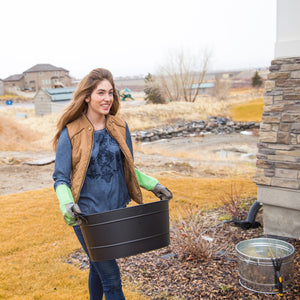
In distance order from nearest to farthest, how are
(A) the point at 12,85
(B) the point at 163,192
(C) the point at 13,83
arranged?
(B) the point at 163,192, (A) the point at 12,85, (C) the point at 13,83

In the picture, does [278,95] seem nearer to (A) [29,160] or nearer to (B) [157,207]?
(B) [157,207]

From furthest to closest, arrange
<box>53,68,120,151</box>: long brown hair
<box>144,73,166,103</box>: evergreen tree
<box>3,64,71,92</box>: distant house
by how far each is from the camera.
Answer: <box>3,64,71,92</box>: distant house, <box>144,73,166,103</box>: evergreen tree, <box>53,68,120,151</box>: long brown hair

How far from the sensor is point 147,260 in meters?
4.07

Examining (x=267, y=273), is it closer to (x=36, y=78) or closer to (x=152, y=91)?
(x=152, y=91)

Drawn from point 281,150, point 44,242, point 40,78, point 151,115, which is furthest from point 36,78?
point 281,150

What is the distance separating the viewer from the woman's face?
8.02 ft

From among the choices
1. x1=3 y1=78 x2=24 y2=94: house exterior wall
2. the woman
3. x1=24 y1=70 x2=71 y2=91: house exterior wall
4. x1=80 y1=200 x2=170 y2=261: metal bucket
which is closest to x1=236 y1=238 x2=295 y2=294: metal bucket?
the woman

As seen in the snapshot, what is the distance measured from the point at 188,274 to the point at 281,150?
1687mm

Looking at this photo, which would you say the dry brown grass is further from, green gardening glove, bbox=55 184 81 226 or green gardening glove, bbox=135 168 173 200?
green gardening glove, bbox=55 184 81 226

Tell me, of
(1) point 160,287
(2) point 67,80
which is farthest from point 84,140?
(2) point 67,80

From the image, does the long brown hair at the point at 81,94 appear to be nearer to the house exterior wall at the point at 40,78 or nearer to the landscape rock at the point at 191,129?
the landscape rock at the point at 191,129

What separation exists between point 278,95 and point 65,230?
3204 mm

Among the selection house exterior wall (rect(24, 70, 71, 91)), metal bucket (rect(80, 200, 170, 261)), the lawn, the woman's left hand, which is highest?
house exterior wall (rect(24, 70, 71, 91))

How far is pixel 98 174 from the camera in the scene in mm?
2408
